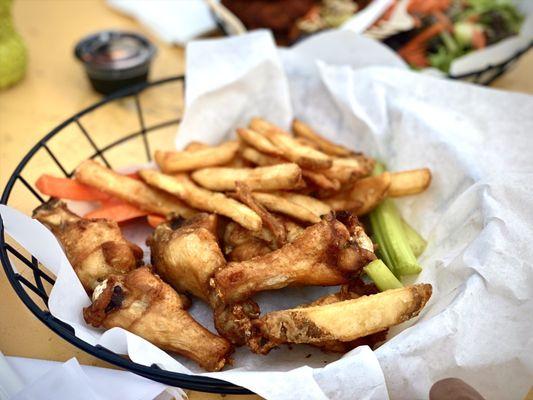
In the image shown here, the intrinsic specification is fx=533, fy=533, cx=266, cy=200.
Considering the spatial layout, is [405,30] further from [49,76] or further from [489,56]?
[49,76]

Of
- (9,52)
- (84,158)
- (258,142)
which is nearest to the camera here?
(258,142)

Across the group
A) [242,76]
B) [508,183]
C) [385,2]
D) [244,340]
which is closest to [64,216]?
[244,340]

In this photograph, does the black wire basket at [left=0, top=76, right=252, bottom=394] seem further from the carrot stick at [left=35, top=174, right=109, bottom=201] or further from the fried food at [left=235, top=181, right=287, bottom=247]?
the fried food at [left=235, top=181, right=287, bottom=247]

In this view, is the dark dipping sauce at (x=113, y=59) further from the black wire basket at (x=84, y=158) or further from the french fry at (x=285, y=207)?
the french fry at (x=285, y=207)

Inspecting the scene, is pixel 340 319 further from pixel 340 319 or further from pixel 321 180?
pixel 321 180

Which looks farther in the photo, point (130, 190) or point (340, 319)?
point (130, 190)

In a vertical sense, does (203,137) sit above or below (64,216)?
below

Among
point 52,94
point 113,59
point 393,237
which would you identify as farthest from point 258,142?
point 52,94
